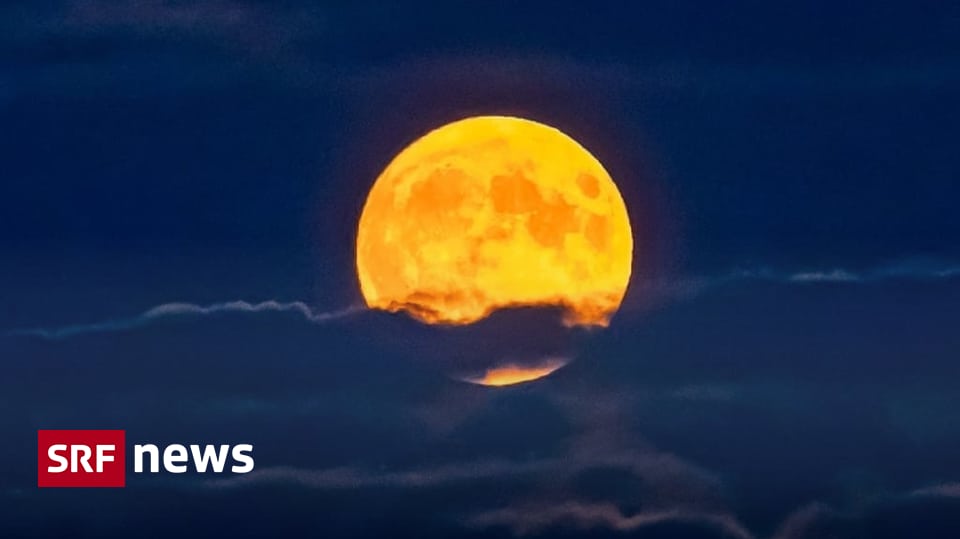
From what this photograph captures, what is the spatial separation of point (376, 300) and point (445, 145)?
1217 millimetres

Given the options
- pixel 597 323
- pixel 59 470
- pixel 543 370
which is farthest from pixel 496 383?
pixel 59 470

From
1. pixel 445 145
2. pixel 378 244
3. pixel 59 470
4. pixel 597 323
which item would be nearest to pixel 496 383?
pixel 597 323

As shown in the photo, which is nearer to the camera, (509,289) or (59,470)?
(509,289)

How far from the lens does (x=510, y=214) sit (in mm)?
6473

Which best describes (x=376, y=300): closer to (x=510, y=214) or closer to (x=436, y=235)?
(x=436, y=235)

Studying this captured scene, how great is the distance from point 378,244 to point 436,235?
478 millimetres

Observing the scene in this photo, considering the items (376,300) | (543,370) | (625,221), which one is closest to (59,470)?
(376,300)

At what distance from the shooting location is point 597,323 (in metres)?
6.84

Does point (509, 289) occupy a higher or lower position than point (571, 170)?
lower

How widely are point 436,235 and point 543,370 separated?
1.23 meters

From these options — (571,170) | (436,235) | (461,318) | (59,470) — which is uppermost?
(571,170)

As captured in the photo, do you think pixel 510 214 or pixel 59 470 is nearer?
pixel 510 214

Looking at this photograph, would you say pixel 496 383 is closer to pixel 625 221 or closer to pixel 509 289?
pixel 509 289

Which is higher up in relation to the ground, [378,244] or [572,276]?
[378,244]
